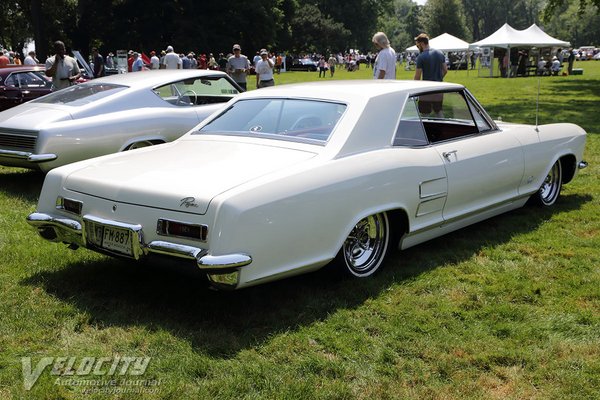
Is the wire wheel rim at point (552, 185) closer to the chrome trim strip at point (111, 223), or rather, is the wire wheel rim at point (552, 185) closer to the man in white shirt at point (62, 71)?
the chrome trim strip at point (111, 223)

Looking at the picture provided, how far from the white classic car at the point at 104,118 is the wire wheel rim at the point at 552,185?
13.6 ft

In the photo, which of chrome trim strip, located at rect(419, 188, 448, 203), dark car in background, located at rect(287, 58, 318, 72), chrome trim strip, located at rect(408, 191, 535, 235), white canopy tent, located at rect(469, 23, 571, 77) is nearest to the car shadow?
chrome trim strip, located at rect(408, 191, 535, 235)

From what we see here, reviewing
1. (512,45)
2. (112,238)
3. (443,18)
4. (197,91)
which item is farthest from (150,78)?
(443,18)

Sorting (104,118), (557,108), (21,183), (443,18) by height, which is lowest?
(557,108)

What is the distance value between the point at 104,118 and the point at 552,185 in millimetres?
4908

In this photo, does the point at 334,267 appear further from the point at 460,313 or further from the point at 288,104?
the point at 288,104

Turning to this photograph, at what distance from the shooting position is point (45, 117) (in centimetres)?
705

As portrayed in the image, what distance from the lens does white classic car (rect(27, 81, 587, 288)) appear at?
3418 millimetres

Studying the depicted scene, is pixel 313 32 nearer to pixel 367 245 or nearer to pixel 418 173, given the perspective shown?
pixel 418 173

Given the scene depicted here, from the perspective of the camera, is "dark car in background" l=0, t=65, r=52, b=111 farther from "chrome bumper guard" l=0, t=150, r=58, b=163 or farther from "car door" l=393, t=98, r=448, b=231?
"car door" l=393, t=98, r=448, b=231

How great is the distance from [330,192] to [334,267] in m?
0.58

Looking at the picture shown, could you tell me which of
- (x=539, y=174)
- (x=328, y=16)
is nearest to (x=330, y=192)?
(x=539, y=174)

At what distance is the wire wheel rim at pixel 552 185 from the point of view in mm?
6232

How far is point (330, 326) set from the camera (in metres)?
3.61
